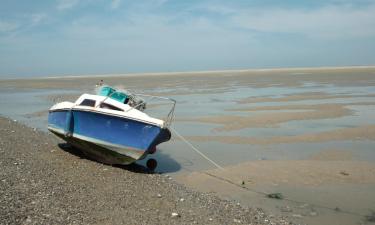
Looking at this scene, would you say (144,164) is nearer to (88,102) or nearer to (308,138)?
(88,102)

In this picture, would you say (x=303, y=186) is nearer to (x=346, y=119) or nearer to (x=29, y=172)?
(x=29, y=172)

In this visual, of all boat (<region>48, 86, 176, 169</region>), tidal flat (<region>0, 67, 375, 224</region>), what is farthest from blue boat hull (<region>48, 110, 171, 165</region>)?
tidal flat (<region>0, 67, 375, 224</region>)

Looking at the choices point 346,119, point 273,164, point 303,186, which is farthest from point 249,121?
point 303,186

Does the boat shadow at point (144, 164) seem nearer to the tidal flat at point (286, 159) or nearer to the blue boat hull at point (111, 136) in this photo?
the tidal flat at point (286, 159)

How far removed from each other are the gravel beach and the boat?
1.50 ft

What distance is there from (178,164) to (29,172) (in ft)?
15.2

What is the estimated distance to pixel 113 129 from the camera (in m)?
11.8

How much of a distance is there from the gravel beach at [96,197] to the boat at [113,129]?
46 centimetres

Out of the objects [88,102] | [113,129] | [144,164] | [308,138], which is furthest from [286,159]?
[88,102]

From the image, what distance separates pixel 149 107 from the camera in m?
28.6

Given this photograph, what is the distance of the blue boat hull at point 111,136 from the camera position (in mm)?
11477

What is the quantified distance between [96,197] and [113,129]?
3430mm

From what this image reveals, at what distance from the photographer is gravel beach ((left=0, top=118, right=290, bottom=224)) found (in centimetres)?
739

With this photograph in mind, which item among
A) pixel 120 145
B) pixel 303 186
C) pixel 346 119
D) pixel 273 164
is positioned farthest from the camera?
pixel 346 119
